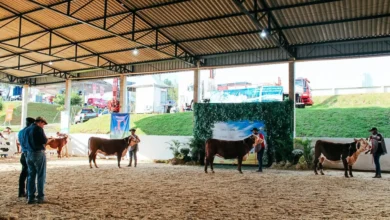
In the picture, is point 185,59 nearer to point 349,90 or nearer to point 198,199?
point 198,199

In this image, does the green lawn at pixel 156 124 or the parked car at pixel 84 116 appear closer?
the green lawn at pixel 156 124

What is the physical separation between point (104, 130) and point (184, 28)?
11.9 metres

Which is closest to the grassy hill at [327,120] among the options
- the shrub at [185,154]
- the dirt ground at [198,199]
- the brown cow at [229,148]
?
the shrub at [185,154]

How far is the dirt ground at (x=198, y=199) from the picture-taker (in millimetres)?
4648

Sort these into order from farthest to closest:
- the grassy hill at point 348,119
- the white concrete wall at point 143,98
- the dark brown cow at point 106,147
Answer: the white concrete wall at point 143,98 < the grassy hill at point 348,119 < the dark brown cow at point 106,147

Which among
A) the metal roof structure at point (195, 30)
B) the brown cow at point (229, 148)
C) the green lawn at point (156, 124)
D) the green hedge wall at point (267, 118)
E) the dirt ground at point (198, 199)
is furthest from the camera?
the green lawn at point (156, 124)

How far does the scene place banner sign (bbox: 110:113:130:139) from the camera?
16016mm

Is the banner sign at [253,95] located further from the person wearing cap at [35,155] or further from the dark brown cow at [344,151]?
the person wearing cap at [35,155]

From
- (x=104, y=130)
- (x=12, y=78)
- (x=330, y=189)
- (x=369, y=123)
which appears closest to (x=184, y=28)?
(x=330, y=189)

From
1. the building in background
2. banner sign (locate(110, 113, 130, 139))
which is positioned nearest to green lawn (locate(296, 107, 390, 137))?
banner sign (locate(110, 113, 130, 139))

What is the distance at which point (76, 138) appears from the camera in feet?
60.3

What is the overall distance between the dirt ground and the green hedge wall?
4.21 meters

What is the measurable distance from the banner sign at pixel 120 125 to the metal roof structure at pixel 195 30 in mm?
3045

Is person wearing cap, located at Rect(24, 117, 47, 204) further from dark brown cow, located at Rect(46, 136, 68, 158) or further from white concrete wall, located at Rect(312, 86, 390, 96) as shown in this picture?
white concrete wall, located at Rect(312, 86, 390, 96)
